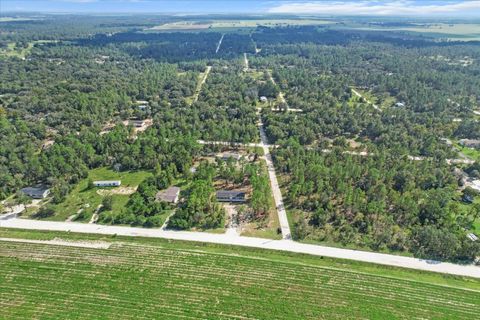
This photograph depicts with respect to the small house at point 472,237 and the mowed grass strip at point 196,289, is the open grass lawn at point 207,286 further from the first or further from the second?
the small house at point 472,237

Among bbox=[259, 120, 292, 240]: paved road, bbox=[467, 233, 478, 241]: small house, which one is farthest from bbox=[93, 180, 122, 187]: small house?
bbox=[467, 233, 478, 241]: small house

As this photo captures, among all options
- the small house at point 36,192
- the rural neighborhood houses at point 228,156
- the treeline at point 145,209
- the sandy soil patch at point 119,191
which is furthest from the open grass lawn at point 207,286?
the rural neighborhood houses at point 228,156

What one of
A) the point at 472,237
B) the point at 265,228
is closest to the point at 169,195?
the point at 265,228

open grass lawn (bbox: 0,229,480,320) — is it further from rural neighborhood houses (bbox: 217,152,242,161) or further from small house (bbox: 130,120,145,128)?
small house (bbox: 130,120,145,128)

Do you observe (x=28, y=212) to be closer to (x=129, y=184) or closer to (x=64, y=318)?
(x=129, y=184)

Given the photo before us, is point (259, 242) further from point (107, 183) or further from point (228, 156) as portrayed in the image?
point (107, 183)

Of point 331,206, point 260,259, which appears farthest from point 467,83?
point 260,259
